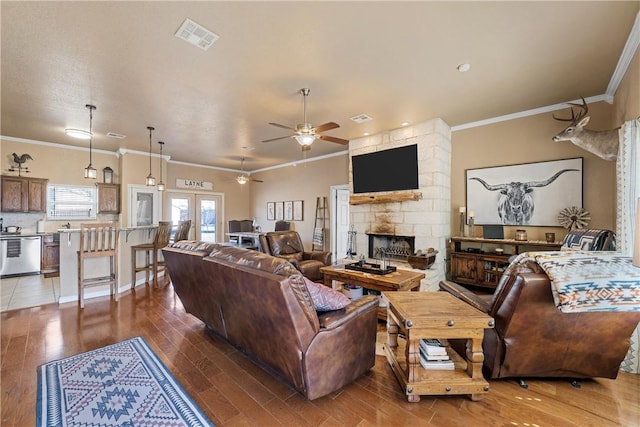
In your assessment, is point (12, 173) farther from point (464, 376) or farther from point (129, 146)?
point (464, 376)

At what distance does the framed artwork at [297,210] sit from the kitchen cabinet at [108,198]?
464cm

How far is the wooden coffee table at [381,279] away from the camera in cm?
300

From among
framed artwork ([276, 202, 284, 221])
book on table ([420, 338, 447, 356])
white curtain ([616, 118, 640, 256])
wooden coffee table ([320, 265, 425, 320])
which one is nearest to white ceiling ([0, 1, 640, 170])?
white curtain ([616, 118, 640, 256])

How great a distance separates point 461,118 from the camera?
456cm

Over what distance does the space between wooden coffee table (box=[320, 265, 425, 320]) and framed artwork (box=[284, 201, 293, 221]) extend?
4815 millimetres

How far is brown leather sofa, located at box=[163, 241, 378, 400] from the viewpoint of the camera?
1.69m

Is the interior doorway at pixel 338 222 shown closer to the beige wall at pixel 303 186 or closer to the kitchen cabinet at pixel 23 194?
the beige wall at pixel 303 186

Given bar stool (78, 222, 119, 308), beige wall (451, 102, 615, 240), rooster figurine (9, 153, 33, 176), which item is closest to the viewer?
beige wall (451, 102, 615, 240)

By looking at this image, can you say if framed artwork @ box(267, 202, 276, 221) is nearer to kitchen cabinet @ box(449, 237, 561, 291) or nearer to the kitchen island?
the kitchen island

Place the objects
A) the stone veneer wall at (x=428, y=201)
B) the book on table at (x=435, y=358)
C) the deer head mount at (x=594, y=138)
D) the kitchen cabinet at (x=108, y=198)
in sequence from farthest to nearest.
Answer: the kitchen cabinet at (x=108, y=198), the stone veneer wall at (x=428, y=201), the deer head mount at (x=594, y=138), the book on table at (x=435, y=358)

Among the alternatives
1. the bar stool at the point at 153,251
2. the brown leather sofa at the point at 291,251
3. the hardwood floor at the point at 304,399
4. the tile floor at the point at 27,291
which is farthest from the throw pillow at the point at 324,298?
the tile floor at the point at 27,291

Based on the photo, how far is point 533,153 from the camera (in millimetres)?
4199

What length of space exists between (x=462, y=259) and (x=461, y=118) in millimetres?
2453

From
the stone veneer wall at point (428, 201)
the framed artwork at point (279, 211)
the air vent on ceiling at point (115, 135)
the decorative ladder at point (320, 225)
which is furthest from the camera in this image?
the framed artwork at point (279, 211)
